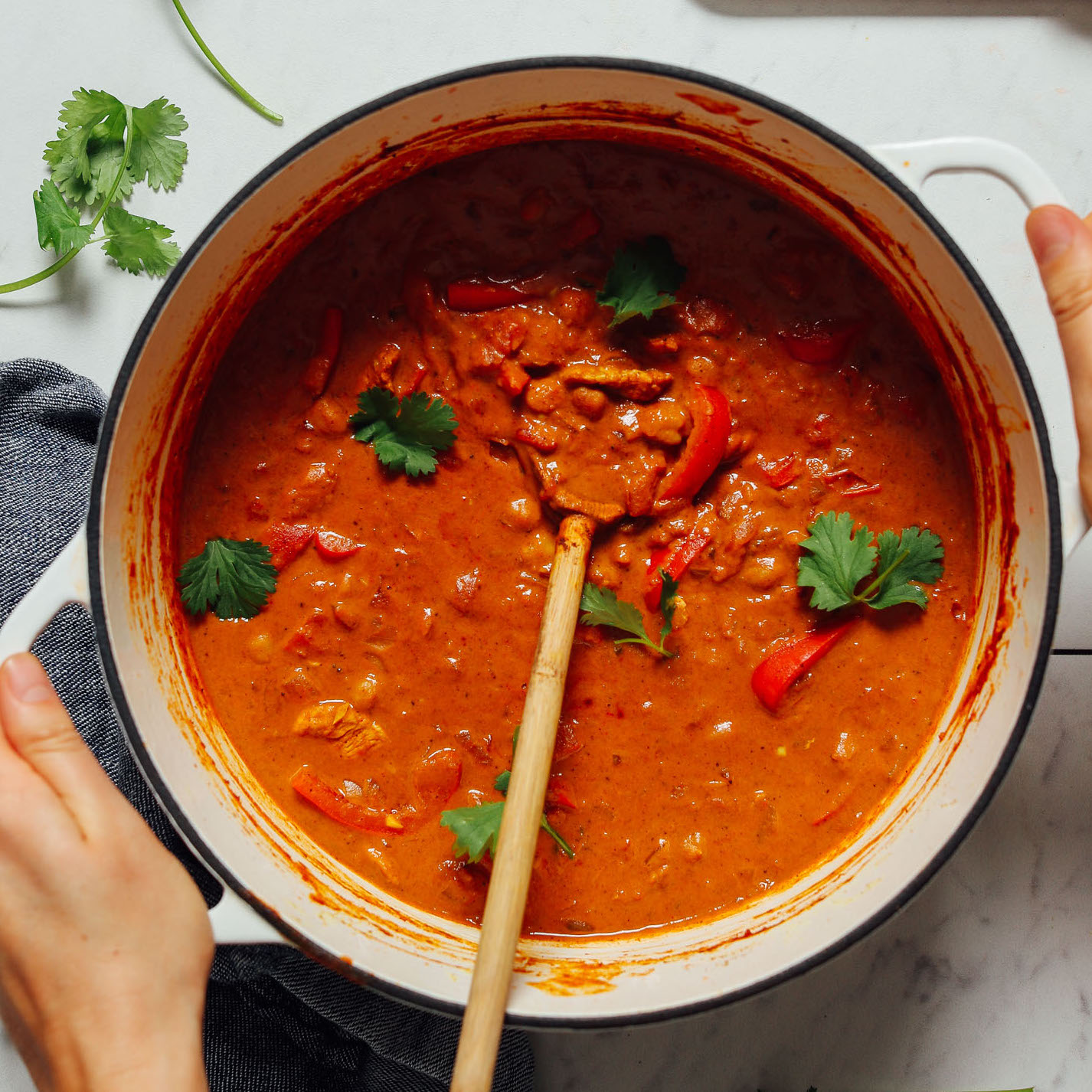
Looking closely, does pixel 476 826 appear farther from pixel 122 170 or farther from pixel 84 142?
pixel 84 142

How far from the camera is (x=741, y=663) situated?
2.36m

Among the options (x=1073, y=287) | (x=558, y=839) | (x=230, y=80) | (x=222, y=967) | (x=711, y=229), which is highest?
(x=230, y=80)

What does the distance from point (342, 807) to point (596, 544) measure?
2.92 feet

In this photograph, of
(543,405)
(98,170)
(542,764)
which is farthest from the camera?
(98,170)

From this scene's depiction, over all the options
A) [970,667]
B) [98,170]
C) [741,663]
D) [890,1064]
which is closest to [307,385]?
[98,170]

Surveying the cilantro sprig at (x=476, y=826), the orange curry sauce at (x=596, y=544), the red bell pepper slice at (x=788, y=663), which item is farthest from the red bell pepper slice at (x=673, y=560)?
the cilantro sprig at (x=476, y=826)

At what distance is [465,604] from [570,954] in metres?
0.87

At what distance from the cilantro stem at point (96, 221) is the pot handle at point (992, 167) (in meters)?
1.77

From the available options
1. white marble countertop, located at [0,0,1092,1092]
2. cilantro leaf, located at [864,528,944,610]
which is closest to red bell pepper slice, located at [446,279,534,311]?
white marble countertop, located at [0,0,1092,1092]

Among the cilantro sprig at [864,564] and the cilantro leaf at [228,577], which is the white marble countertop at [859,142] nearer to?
the cilantro sprig at [864,564]

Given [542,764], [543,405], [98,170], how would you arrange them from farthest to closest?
1. [98,170]
2. [543,405]
3. [542,764]

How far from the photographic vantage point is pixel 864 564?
7.56 feet

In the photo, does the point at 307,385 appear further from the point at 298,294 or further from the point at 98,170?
the point at 98,170

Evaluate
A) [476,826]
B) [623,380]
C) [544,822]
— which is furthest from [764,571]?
[476,826]
